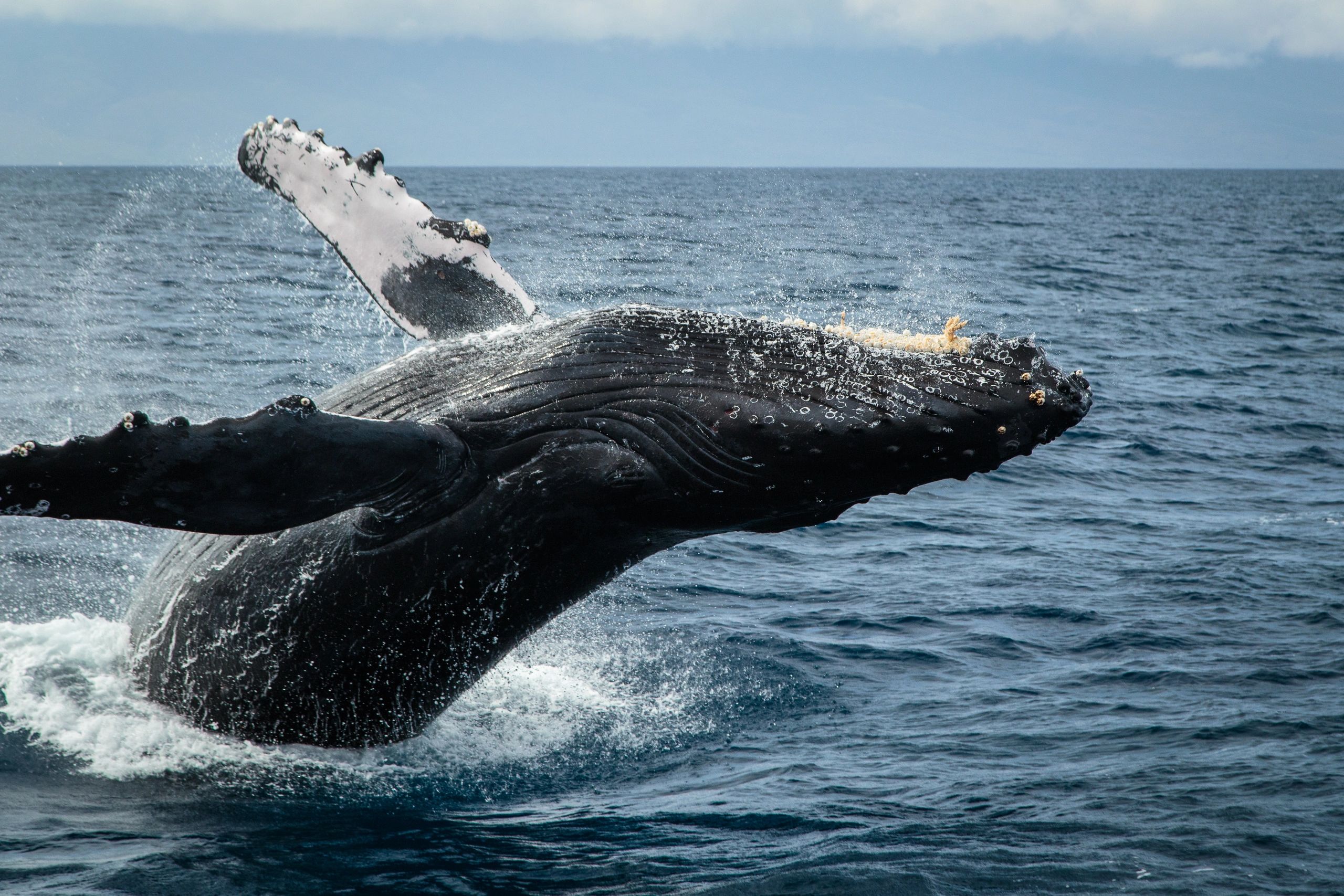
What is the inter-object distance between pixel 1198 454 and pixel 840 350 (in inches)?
493

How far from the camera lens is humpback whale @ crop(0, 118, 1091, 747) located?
5.33 m

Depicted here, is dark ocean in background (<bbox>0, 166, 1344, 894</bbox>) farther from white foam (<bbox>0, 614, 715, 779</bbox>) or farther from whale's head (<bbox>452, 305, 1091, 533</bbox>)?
whale's head (<bbox>452, 305, 1091, 533</bbox>)

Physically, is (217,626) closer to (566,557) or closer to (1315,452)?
(566,557)

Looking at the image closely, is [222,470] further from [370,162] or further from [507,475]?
[370,162]

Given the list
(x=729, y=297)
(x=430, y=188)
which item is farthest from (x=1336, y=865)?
(x=430, y=188)

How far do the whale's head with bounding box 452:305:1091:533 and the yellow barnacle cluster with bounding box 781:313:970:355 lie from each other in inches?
0.4

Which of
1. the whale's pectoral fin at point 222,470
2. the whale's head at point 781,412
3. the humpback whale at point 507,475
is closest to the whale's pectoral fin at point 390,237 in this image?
the humpback whale at point 507,475

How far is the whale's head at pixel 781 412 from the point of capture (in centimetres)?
567

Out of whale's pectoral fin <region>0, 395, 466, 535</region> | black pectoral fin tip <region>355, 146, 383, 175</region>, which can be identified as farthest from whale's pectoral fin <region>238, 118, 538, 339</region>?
whale's pectoral fin <region>0, 395, 466, 535</region>

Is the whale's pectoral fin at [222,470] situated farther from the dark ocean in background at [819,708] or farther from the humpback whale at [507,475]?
the dark ocean in background at [819,708]

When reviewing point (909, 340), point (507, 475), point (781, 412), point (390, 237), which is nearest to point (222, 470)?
point (507, 475)

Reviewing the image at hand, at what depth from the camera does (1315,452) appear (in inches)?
677

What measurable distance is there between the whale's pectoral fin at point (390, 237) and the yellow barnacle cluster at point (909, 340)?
2280 millimetres

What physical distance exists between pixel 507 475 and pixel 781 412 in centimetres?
132
